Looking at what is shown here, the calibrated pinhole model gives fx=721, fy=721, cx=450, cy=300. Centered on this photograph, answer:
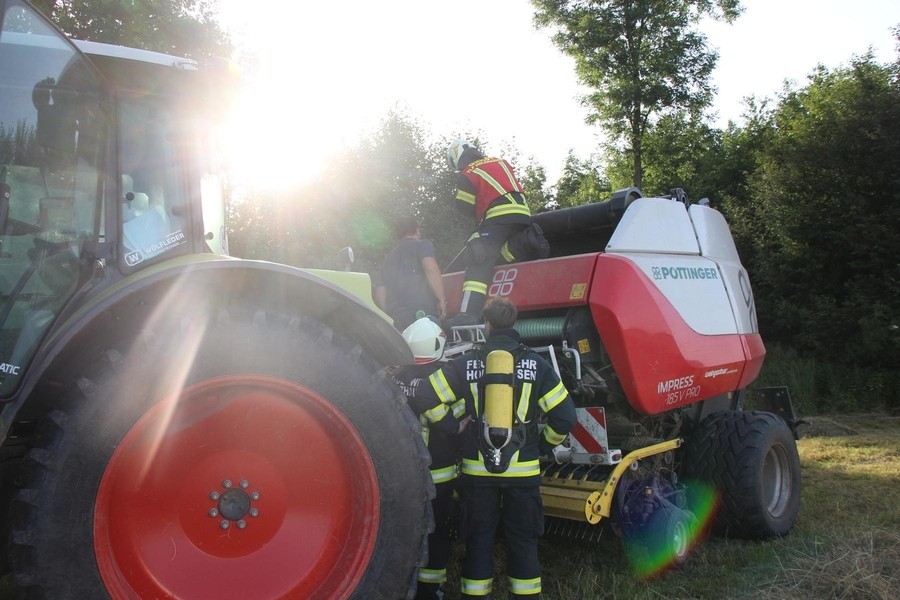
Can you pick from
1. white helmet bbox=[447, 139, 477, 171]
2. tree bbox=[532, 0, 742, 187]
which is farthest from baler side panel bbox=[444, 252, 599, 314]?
tree bbox=[532, 0, 742, 187]

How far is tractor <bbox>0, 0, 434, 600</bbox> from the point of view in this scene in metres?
2.47

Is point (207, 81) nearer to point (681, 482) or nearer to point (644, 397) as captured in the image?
point (644, 397)

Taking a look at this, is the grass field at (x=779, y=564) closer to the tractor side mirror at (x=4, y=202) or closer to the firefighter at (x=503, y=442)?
the firefighter at (x=503, y=442)

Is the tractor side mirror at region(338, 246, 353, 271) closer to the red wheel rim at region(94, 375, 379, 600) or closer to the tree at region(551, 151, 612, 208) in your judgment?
the red wheel rim at region(94, 375, 379, 600)

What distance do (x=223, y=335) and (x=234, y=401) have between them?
0.88ft

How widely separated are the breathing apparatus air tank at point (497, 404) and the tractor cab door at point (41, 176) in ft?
6.34

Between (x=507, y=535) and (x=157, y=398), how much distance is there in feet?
6.71

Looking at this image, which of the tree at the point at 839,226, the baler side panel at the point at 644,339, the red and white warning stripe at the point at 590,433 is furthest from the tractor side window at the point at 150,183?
the tree at the point at 839,226

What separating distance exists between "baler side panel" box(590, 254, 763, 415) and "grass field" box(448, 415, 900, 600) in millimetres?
1047

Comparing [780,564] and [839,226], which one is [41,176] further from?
[839,226]

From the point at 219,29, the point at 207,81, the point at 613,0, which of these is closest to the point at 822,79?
the point at 613,0

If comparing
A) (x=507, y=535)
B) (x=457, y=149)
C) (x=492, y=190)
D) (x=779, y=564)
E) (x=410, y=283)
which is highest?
(x=457, y=149)

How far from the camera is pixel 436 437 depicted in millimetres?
4188

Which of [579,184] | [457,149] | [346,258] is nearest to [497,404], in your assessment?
[346,258]
